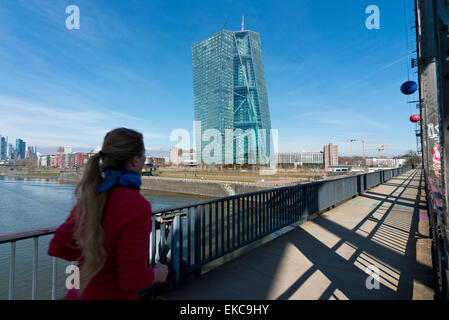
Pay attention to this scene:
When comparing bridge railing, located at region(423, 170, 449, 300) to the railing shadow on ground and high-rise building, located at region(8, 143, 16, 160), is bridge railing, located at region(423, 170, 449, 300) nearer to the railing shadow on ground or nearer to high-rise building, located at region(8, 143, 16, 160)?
the railing shadow on ground

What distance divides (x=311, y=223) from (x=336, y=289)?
3122mm

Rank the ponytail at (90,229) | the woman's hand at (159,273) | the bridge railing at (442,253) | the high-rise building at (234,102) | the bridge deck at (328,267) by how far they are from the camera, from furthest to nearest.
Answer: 1. the high-rise building at (234,102)
2. the bridge deck at (328,267)
3. the bridge railing at (442,253)
4. the woman's hand at (159,273)
5. the ponytail at (90,229)

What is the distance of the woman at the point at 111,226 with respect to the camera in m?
1.03

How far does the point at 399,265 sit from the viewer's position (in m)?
3.42

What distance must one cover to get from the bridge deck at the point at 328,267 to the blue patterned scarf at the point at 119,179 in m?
2.00

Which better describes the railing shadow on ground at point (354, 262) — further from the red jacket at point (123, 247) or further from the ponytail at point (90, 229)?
the ponytail at point (90, 229)

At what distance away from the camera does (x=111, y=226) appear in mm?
1043

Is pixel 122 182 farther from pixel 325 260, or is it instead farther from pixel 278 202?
→ pixel 278 202

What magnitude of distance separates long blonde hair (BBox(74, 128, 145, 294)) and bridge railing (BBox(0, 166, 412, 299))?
113cm

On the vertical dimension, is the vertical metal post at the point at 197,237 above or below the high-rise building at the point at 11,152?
below

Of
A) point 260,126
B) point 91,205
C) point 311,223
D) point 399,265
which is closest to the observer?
point 91,205

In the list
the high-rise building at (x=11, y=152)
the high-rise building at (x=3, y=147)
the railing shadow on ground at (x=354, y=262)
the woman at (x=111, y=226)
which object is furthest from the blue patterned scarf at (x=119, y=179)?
the high-rise building at (x=11, y=152)

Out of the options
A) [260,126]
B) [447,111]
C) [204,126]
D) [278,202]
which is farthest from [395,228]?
[204,126]

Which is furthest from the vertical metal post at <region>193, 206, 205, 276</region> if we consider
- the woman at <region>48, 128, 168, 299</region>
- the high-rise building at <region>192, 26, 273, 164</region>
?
the high-rise building at <region>192, 26, 273, 164</region>
